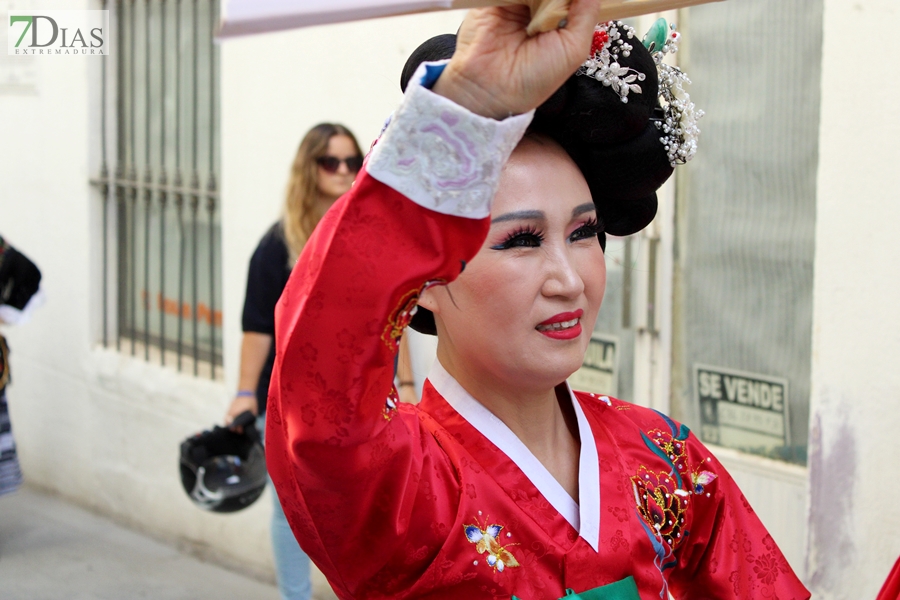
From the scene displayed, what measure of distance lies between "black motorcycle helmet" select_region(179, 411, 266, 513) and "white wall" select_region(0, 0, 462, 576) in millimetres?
1156

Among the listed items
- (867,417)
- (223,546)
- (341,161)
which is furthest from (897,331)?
(223,546)

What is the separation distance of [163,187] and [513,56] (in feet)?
16.0

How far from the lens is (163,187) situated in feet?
19.1

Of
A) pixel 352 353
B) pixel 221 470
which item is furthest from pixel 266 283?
pixel 352 353

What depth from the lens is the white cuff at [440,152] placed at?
1235mm

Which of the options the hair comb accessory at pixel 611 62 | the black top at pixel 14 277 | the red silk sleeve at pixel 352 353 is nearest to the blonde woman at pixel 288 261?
the black top at pixel 14 277

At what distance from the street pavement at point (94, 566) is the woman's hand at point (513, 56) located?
4014 mm

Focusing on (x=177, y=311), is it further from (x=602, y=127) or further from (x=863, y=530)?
(x=602, y=127)

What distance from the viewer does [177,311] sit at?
589 centimetres

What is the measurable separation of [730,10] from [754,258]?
2.61 ft

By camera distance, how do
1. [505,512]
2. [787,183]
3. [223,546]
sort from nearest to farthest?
[505,512] < [787,183] < [223,546]

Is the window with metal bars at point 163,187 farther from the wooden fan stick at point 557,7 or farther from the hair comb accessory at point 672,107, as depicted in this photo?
the wooden fan stick at point 557,7

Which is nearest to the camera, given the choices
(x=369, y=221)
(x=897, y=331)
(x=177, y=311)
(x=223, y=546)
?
(x=369, y=221)

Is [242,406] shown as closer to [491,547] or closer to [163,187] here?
[163,187]
